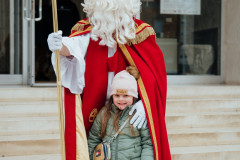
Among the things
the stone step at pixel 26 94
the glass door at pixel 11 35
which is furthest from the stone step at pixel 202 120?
the glass door at pixel 11 35

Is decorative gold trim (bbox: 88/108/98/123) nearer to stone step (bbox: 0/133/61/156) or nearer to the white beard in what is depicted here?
the white beard

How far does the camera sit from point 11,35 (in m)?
6.23

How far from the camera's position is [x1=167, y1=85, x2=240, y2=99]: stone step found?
5.46m

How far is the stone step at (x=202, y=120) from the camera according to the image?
15.6 ft

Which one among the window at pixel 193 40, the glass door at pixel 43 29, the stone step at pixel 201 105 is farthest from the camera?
the window at pixel 193 40

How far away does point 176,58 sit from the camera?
6.98 m

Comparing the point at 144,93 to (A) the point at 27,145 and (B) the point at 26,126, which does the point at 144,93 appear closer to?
(A) the point at 27,145

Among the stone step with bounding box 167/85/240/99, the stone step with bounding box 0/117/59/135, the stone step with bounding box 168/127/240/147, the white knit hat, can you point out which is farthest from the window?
the white knit hat

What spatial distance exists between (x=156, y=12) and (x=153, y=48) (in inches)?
164

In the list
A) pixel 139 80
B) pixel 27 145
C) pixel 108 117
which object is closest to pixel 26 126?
pixel 27 145

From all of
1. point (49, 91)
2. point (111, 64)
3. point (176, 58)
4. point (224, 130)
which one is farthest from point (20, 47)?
point (111, 64)

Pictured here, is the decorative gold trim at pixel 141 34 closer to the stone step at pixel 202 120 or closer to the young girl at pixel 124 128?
the young girl at pixel 124 128

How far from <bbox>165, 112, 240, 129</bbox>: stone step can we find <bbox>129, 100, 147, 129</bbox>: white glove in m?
2.27

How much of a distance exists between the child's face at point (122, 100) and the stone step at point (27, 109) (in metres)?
2.38
